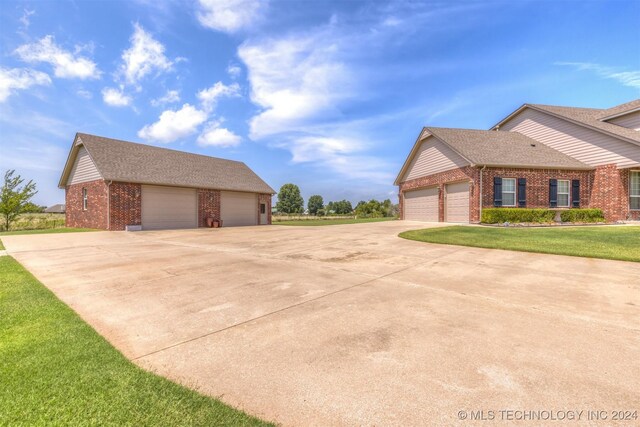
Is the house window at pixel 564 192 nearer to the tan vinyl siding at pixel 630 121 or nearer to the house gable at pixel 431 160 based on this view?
the house gable at pixel 431 160

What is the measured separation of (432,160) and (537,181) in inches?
249

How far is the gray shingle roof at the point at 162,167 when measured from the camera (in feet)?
58.5

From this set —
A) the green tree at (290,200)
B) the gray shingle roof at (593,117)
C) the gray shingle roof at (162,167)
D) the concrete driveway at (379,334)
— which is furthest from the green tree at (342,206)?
the concrete driveway at (379,334)

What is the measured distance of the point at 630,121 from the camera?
1881 centimetres

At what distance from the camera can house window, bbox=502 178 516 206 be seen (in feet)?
54.7

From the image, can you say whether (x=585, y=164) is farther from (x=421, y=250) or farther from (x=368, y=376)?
(x=368, y=376)

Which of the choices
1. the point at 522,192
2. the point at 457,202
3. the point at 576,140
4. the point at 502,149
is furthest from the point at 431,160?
the point at 576,140

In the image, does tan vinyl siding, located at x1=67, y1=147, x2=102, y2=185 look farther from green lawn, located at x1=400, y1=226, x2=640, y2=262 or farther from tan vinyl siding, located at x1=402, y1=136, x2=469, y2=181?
tan vinyl siding, located at x1=402, y1=136, x2=469, y2=181

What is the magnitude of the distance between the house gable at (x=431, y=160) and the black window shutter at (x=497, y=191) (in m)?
1.90

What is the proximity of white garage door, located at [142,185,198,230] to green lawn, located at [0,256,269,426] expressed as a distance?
17.1 meters

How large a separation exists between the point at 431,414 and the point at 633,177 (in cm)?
2266

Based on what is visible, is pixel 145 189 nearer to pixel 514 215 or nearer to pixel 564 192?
Result: pixel 514 215

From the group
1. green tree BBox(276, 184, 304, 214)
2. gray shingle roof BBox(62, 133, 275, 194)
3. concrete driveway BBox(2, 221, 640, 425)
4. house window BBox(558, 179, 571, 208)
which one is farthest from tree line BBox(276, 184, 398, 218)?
concrete driveway BBox(2, 221, 640, 425)

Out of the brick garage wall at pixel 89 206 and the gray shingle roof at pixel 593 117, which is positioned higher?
the gray shingle roof at pixel 593 117
